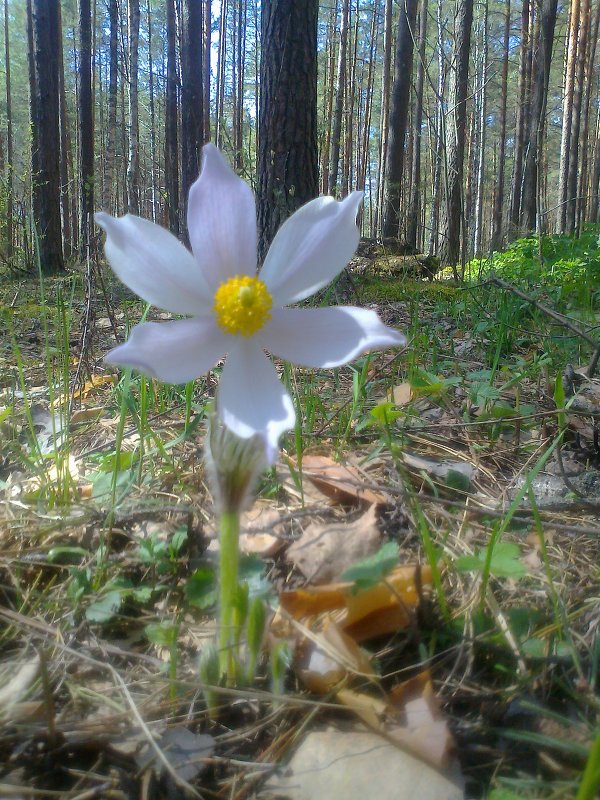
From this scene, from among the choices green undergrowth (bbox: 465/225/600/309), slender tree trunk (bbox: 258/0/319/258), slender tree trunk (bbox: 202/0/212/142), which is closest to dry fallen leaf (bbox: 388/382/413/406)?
green undergrowth (bbox: 465/225/600/309)

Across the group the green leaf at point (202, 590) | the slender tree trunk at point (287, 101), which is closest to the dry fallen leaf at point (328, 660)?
the green leaf at point (202, 590)

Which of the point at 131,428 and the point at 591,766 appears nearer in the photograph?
the point at 591,766

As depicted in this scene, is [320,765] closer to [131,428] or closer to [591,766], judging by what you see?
[591,766]

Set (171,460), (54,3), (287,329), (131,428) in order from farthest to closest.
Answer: (54,3) < (131,428) < (171,460) < (287,329)

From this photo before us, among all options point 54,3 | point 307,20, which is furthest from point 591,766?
point 54,3

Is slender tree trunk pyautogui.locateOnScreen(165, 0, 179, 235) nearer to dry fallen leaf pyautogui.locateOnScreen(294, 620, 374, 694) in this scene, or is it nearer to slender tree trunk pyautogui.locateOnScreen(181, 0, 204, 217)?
slender tree trunk pyautogui.locateOnScreen(181, 0, 204, 217)

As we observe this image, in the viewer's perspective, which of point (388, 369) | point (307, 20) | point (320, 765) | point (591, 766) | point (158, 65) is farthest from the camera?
point (158, 65)

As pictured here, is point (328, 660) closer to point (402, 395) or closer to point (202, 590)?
point (202, 590)
